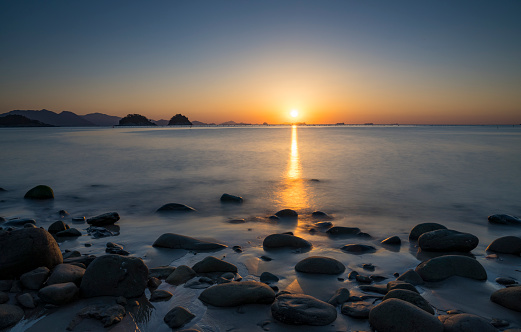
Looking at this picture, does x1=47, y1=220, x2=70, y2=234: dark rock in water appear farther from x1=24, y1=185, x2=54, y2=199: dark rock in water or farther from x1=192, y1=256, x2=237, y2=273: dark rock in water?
x1=24, y1=185, x2=54, y2=199: dark rock in water

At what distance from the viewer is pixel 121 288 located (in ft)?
13.1

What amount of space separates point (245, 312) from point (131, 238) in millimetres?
3785

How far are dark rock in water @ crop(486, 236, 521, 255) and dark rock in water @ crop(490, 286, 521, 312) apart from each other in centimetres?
219

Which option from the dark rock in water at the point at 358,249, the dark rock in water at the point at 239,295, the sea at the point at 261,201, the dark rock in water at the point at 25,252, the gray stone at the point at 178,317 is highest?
the dark rock in water at the point at 25,252

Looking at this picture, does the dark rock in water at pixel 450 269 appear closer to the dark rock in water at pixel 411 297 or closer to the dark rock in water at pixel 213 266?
the dark rock in water at pixel 411 297

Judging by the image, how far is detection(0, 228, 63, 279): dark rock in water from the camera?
168 inches

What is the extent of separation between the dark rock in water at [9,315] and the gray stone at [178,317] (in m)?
1.56

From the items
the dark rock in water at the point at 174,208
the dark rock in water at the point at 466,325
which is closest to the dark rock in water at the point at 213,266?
the dark rock in water at the point at 466,325

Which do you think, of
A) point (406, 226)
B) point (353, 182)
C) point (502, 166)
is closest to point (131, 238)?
point (406, 226)

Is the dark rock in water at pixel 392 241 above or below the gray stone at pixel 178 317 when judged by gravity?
below

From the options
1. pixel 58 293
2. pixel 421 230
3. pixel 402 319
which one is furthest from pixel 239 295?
pixel 421 230

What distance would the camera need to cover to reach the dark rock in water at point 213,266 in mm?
4793

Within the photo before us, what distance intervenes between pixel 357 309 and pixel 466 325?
1.04 metres

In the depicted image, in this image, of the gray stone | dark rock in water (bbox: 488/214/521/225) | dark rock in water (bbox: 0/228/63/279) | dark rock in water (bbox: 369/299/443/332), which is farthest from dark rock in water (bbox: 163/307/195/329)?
dark rock in water (bbox: 488/214/521/225)
